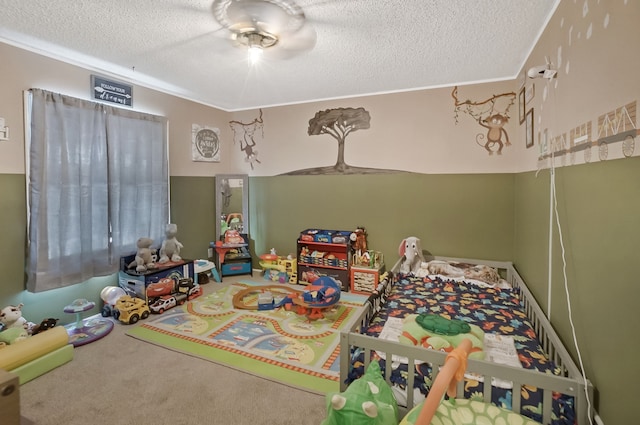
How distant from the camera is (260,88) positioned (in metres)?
3.63

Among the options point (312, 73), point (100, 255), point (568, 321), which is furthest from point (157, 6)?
point (568, 321)

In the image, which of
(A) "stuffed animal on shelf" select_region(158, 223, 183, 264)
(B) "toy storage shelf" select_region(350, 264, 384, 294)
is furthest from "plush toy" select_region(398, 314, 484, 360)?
(A) "stuffed animal on shelf" select_region(158, 223, 183, 264)

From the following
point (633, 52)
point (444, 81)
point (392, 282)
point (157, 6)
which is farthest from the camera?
point (444, 81)

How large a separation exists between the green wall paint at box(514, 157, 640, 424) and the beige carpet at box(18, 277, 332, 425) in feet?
4.40

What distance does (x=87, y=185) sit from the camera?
2.96 metres

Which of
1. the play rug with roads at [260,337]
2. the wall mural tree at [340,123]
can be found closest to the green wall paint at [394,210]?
the wall mural tree at [340,123]

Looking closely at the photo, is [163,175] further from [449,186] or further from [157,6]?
[449,186]

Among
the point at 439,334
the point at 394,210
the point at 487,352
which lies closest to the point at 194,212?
the point at 394,210

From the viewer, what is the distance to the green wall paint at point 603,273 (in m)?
1.08

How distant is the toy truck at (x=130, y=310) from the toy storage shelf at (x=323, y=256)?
5.73 feet

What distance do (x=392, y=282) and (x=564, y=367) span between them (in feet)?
4.75

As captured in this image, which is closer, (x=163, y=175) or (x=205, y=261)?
(x=163, y=175)

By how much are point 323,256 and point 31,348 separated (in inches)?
106

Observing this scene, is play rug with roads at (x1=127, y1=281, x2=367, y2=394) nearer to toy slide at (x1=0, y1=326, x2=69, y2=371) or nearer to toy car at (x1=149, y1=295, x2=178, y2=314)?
toy car at (x1=149, y1=295, x2=178, y2=314)
